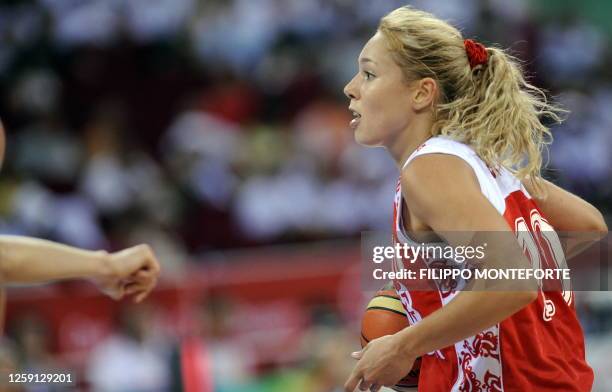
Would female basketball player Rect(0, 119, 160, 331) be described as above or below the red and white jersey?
above

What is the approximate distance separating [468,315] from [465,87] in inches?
32.3

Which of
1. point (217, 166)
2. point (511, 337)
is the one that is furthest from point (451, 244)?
point (217, 166)

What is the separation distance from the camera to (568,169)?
10.8 meters

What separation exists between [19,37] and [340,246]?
4.02 m

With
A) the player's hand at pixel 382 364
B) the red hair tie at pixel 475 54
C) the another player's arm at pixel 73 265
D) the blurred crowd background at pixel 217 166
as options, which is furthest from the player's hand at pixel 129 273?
the blurred crowd background at pixel 217 166

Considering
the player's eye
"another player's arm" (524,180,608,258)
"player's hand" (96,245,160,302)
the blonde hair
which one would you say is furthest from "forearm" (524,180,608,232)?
"player's hand" (96,245,160,302)

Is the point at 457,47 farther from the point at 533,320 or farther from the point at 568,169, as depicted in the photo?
the point at 568,169

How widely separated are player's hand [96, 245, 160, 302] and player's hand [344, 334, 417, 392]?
81cm

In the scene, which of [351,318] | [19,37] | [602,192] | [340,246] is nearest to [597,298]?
[351,318]

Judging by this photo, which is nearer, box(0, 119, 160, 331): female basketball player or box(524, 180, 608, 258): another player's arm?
box(0, 119, 160, 331): female basketball player

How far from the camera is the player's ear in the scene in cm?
332

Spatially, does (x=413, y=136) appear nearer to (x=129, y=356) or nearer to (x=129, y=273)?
(x=129, y=273)

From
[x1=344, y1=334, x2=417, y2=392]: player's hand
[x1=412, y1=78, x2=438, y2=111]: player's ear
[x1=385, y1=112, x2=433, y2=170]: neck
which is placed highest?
[x1=412, y1=78, x2=438, y2=111]: player's ear

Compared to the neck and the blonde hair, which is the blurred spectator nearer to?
the neck
